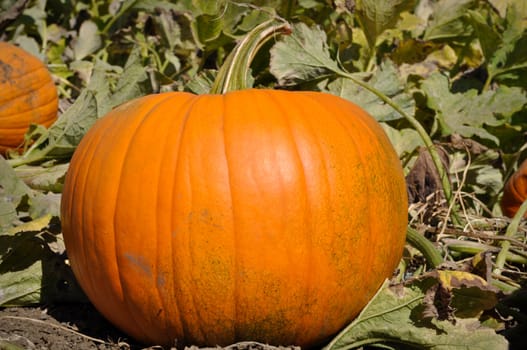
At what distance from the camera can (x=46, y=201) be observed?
2.74 meters

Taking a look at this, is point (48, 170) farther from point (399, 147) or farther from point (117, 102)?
point (399, 147)

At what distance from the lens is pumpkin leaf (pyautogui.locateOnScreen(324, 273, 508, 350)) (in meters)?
1.90

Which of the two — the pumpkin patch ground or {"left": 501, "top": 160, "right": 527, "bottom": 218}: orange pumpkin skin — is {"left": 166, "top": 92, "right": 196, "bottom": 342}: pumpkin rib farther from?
{"left": 501, "top": 160, "right": 527, "bottom": 218}: orange pumpkin skin

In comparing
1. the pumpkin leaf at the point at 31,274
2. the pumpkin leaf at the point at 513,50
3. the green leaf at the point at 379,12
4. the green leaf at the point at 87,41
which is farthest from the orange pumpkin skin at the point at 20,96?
the pumpkin leaf at the point at 513,50

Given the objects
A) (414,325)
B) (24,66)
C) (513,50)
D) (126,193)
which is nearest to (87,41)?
(24,66)

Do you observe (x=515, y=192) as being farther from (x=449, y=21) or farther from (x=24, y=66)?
(x=24, y=66)

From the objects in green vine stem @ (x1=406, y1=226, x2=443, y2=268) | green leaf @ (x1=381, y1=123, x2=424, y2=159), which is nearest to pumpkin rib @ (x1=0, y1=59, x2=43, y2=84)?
green leaf @ (x1=381, y1=123, x2=424, y2=159)

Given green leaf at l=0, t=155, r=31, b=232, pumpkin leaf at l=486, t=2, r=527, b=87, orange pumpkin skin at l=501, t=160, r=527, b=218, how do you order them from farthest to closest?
pumpkin leaf at l=486, t=2, r=527, b=87 → orange pumpkin skin at l=501, t=160, r=527, b=218 → green leaf at l=0, t=155, r=31, b=232

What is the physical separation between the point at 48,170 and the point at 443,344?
6.53 ft

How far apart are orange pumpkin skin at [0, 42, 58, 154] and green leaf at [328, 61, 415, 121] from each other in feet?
5.13

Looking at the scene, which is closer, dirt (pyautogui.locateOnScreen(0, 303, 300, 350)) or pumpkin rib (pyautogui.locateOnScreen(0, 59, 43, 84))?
dirt (pyautogui.locateOnScreen(0, 303, 300, 350))

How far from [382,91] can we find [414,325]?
1.32 m

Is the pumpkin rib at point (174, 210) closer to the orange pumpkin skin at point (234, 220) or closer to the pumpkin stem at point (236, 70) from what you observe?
the orange pumpkin skin at point (234, 220)

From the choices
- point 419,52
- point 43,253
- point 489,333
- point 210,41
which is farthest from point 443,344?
point 419,52
